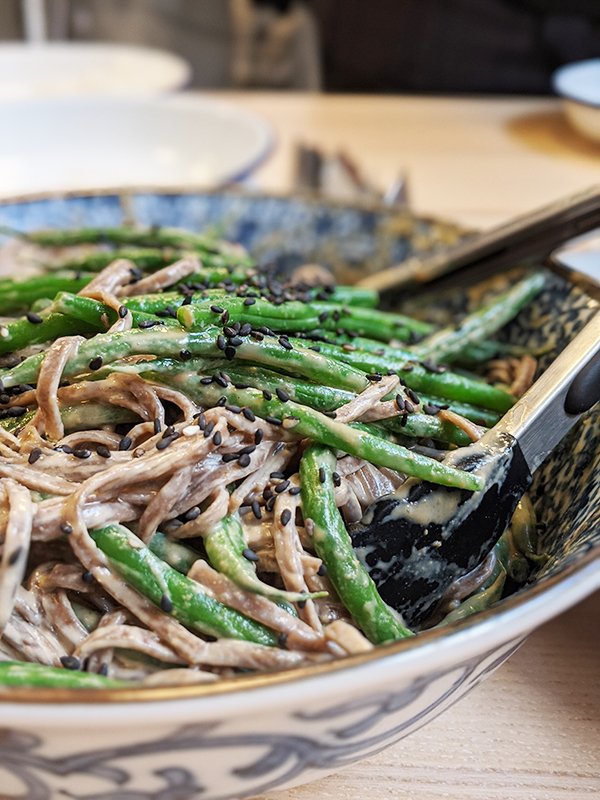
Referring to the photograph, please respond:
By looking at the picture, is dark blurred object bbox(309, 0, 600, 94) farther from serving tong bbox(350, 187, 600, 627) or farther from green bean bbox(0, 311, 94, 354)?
green bean bbox(0, 311, 94, 354)

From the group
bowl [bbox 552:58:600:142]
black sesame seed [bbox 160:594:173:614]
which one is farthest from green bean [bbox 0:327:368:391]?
bowl [bbox 552:58:600:142]

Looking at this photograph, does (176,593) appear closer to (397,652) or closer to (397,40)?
(397,652)

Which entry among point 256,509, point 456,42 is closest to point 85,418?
point 256,509

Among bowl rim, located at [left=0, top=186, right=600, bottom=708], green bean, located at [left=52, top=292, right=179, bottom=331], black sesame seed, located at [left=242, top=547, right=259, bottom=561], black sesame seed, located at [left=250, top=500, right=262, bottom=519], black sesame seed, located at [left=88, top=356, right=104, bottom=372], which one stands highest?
green bean, located at [left=52, top=292, right=179, bottom=331]

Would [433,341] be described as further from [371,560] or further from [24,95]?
[24,95]

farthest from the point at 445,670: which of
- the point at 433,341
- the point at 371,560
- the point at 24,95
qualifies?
the point at 24,95
